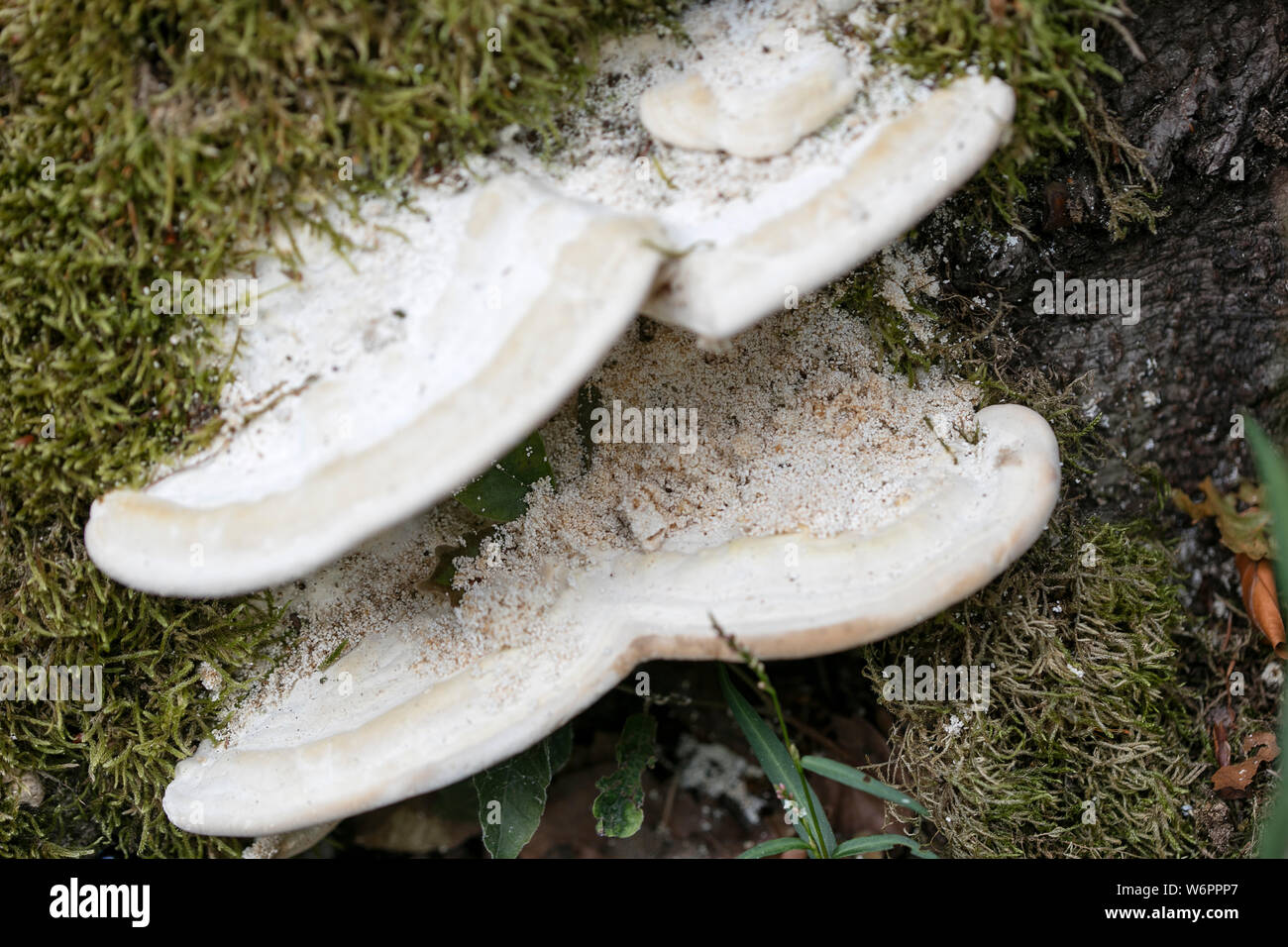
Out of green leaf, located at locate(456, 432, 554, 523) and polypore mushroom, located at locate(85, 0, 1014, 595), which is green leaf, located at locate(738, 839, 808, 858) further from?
polypore mushroom, located at locate(85, 0, 1014, 595)

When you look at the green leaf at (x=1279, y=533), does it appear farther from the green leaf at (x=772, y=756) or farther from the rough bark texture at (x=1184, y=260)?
the green leaf at (x=772, y=756)

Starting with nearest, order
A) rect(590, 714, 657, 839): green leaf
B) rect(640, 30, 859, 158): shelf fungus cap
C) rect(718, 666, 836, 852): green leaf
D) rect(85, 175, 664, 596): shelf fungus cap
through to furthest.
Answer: rect(85, 175, 664, 596): shelf fungus cap
rect(640, 30, 859, 158): shelf fungus cap
rect(718, 666, 836, 852): green leaf
rect(590, 714, 657, 839): green leaf

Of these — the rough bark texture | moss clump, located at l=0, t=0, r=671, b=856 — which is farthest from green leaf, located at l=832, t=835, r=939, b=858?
moss clump, located at l=0, t=0, r=671, b=856

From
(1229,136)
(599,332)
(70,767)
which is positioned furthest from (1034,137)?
(70,767)

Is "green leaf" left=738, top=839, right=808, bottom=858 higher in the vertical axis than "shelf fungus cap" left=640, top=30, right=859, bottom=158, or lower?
lower

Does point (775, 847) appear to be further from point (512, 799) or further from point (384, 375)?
point (384, 375)

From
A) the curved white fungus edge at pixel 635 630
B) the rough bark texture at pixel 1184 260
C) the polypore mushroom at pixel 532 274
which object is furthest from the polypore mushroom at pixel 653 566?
the polypore mushroom at pixel 532 274

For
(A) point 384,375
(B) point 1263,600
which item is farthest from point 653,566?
(B) point 1263,600
